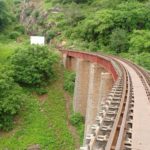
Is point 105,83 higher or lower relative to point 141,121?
lower

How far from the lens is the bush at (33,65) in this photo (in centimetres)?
3841

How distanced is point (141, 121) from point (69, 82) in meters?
31.2

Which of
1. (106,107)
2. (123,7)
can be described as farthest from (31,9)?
(106,107)

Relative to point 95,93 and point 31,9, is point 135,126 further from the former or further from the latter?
point 31,9

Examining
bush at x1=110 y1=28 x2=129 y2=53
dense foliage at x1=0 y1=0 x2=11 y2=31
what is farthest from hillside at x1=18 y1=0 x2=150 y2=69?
dense foliage at x1=0 y1=0 x2=11 y2=31

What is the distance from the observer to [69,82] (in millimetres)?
40531

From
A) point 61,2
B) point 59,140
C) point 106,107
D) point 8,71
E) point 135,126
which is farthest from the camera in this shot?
point 61,2

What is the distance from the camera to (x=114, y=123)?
8742 millimetres

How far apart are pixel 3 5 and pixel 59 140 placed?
37.0m

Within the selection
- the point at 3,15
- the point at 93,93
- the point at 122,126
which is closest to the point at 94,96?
→ the point at 93,93

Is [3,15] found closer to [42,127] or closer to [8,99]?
[8,99]

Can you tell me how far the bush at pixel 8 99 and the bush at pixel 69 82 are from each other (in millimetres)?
5389

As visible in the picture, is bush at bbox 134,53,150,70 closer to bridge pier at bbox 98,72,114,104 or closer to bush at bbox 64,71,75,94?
bush at bbox 64,71,75,94

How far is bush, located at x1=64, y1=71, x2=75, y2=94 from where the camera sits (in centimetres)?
3988
